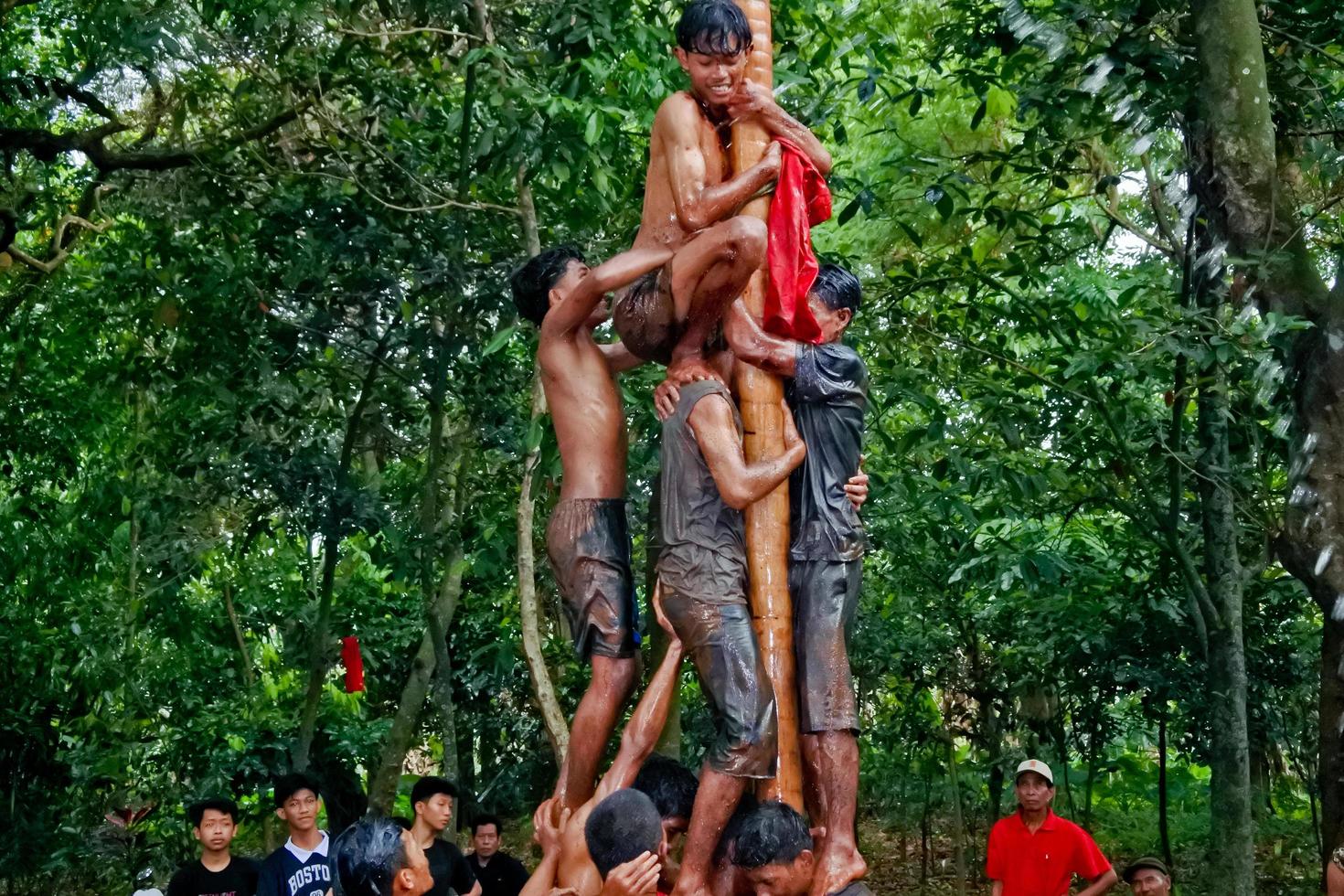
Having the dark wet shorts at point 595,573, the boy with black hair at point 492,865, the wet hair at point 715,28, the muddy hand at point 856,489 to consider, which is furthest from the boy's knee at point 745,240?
the boy with black hair at point 492,865

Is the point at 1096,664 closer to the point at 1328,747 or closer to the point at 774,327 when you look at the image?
the point at 1328,747

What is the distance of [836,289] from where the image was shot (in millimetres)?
5902

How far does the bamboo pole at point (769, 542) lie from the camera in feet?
17.9

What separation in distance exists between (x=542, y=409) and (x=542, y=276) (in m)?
3.01

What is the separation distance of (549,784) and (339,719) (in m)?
2.06

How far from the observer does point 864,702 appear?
1392 centimetres

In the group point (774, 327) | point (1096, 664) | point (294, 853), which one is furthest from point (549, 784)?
point (774, 327)

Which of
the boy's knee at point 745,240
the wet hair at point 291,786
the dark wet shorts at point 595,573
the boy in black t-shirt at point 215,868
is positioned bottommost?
the boy in black t-shirt at point 215,868

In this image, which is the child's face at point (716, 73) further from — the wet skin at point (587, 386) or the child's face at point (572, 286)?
the child's face at point (572, 286)

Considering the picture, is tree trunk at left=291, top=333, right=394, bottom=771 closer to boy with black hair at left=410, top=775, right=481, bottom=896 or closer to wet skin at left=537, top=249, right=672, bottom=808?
boy with black hair at left=410, top=775, right=481, bottom=896

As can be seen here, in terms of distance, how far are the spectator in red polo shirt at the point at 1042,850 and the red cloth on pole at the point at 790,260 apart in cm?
289

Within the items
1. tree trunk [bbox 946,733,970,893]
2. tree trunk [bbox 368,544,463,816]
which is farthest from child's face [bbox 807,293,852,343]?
tree trunk [bbox 946,733,970,893]

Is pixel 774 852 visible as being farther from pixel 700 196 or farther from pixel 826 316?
pixel 700 196

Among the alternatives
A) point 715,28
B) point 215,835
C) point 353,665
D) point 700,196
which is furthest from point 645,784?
point 353,665
